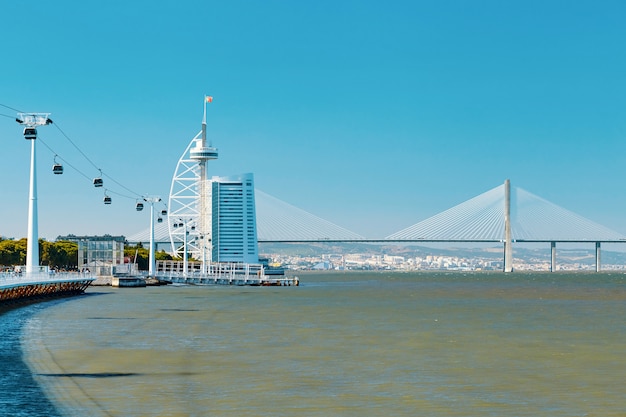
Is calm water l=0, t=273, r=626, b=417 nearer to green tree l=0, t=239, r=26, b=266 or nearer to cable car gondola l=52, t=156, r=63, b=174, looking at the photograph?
cable car gondola l=52, t=156, r=63, b=174

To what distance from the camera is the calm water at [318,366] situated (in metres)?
22.4

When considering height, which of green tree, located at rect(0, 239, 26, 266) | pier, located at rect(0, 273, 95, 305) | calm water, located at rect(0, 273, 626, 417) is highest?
green tree, located at rect(0, 239, 26, 266)

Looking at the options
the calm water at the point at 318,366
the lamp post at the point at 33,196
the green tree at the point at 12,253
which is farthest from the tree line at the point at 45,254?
the calm water at the point at 318,366

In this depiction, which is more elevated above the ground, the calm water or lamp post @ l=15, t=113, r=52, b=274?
lamp post @ l=15, t=113, r=52, b=274

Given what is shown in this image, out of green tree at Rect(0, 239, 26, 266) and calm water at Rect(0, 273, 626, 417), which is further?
green tree at Rect(0, 239, 26, 266)

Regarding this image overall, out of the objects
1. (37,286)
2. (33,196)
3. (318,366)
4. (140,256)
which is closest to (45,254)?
(140,256)

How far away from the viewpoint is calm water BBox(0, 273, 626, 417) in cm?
2242

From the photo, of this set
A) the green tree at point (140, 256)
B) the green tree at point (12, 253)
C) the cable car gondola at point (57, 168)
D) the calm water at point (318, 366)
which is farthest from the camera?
the green tree at point (140, 256)

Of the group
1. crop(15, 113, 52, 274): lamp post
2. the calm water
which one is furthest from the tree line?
the calm water

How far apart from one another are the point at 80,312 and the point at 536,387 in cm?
3904

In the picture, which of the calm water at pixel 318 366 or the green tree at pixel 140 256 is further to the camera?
the green tree at pixel 140 256

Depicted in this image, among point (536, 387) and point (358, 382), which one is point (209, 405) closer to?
point (358, 382)

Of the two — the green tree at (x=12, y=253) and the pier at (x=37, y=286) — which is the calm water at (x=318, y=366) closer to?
the pier at (x=37, y=286)

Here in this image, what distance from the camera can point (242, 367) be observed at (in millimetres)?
29688
